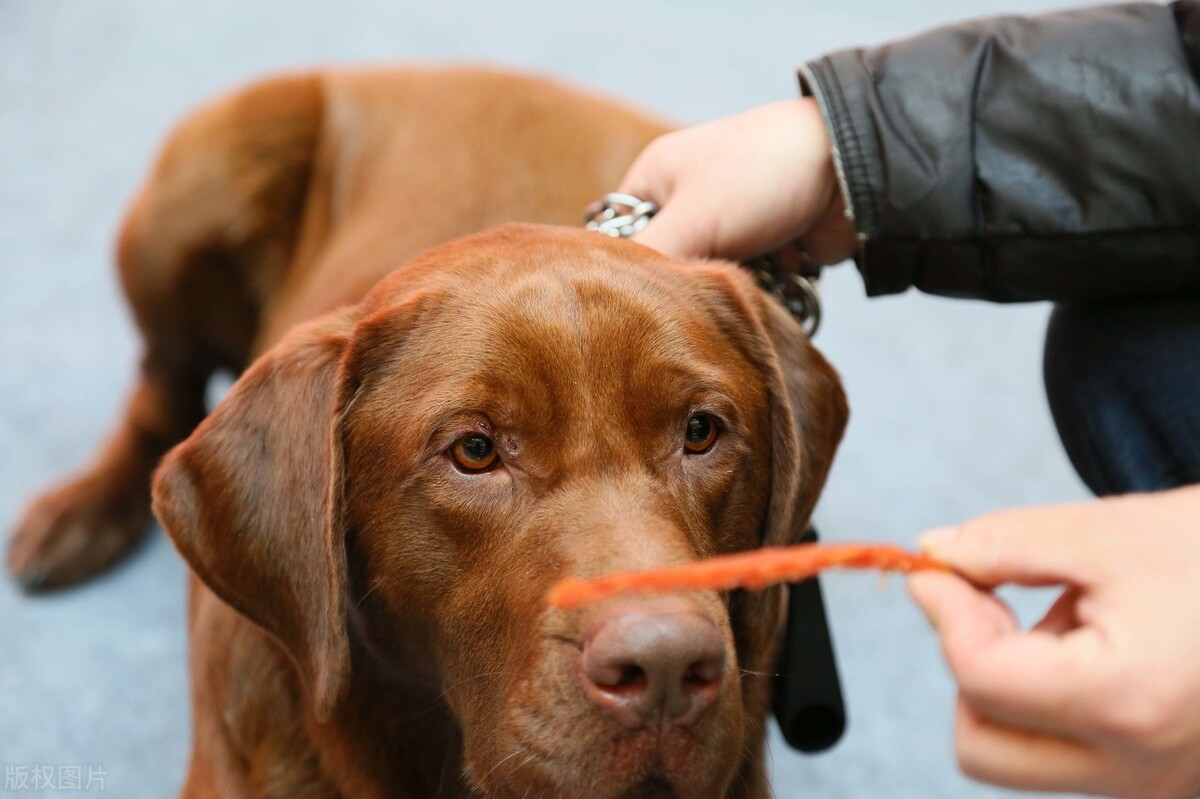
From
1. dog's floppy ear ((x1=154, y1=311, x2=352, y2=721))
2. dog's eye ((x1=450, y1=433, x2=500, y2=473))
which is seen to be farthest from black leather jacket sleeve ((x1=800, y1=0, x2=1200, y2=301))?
dog's floppy ear ((x1=154, y1=311, x2=352, y2=721))

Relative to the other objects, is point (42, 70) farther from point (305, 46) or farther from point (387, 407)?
point (387, 407)

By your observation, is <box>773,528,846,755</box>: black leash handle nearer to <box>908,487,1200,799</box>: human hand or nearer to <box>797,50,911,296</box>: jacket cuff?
<box>797,50,911,296</box>: jacket cuff

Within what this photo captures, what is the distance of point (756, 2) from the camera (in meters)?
6.54

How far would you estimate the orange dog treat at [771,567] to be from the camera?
1.26 m

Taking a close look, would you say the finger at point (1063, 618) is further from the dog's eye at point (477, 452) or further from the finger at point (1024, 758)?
the dog's eye at point (477, 452)

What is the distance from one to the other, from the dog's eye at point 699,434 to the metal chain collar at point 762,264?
1.69 ft

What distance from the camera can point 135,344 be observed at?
161 inches

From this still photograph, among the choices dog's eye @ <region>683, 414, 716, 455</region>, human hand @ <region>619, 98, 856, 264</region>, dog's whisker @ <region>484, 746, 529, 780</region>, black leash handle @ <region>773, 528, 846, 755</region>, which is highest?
human hand @ <region>619, 98, 856, 264</region>

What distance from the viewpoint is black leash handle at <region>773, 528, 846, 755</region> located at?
2.28 m

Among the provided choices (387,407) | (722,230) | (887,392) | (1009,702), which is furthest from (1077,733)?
(887,392)

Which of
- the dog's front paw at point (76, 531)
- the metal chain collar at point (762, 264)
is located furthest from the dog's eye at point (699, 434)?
the dog's front paw at point (76, 531)

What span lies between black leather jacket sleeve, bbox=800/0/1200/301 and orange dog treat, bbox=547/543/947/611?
1082 mm

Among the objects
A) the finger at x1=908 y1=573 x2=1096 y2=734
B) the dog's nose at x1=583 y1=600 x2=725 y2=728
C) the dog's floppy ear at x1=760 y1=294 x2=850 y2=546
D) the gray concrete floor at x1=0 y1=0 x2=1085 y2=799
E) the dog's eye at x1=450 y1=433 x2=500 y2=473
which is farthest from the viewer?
the gray concrete floor at x1=0 y1=0 x2=1085 y2=799

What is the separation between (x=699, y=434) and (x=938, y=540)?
0.59 m
